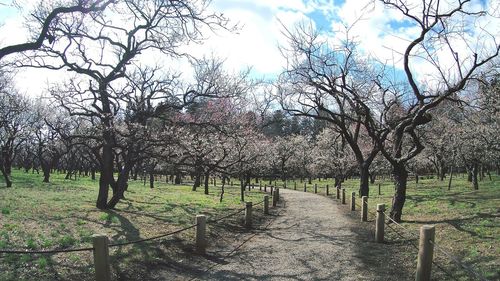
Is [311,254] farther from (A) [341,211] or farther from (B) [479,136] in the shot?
(B) [479,136]

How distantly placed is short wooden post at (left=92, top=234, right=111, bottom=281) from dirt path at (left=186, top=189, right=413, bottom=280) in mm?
2505

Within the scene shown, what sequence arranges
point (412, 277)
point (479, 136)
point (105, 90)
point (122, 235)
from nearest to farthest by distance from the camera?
point (412, 277) → point (122, 235) → point (105, 90) → point (479, 136)

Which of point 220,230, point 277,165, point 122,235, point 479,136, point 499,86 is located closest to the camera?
point 122,235

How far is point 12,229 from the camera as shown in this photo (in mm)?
10102

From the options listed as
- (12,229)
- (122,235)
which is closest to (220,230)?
(122,235)

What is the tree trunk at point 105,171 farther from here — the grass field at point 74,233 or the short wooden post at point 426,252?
the short wooden post at point 426,252

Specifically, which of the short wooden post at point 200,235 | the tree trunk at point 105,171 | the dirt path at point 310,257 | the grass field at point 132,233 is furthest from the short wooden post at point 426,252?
the tree trunk at point 105,171

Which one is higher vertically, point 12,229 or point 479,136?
point 479,136

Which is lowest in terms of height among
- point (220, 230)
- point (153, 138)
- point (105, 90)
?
point (220, 230)

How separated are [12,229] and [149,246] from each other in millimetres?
3532

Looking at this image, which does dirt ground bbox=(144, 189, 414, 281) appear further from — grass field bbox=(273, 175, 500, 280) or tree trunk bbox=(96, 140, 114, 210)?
tree trunk bbox=(96, 140, 114, 210)

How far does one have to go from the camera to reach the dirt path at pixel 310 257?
852cm

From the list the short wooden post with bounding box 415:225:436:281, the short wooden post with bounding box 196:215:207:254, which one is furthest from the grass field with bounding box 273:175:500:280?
the short wooden post with bounding box 196:215:207:254

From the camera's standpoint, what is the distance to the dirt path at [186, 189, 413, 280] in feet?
28.0
